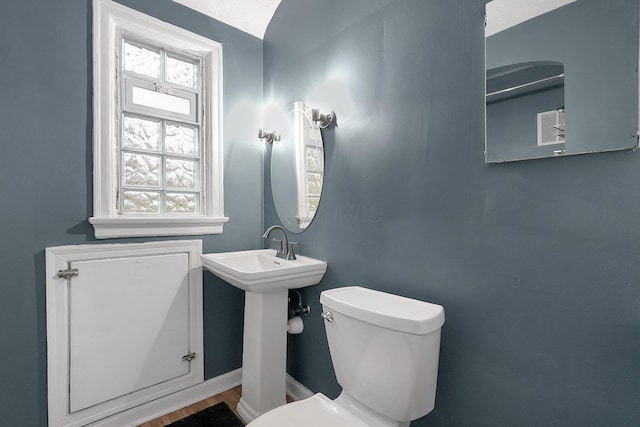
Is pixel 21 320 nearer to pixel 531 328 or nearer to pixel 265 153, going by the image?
pixel 265 153

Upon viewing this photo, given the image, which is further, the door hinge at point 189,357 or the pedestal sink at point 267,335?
the door hinge at point 189,357

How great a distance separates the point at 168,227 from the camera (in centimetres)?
178

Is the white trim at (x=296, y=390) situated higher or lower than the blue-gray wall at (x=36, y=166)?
lower

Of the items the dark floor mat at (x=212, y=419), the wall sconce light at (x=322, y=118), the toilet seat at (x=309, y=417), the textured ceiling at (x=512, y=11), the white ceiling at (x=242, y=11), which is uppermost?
the white ceiling at (x=242, y=11)

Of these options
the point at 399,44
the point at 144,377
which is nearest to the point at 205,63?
the point at 399,44

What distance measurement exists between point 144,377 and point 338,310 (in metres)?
1.32

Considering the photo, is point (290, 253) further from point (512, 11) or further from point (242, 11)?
point (242, 11)

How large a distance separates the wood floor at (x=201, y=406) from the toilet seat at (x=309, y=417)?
0.91 metres

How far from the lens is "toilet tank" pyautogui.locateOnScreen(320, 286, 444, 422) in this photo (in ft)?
3.25


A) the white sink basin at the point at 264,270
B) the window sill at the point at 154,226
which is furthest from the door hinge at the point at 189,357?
the window sill at the point at 154,226

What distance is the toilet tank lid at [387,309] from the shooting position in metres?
0.98

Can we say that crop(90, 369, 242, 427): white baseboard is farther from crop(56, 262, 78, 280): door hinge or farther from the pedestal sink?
crop(56, 262, 78, 280): door hinge

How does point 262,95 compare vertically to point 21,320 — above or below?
above

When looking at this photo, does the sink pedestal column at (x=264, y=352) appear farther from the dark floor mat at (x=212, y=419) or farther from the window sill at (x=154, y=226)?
the window sill at (x=154, y=226)
